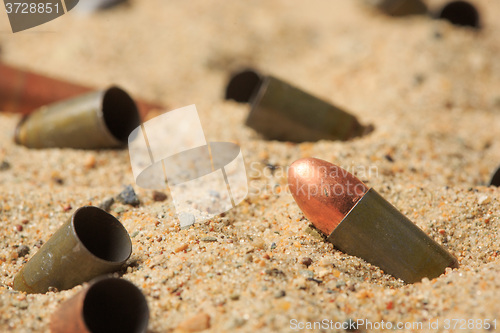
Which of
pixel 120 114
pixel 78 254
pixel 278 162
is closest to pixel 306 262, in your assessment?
pixel 78 254

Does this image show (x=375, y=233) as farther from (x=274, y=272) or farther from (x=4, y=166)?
(x=4, y=166)

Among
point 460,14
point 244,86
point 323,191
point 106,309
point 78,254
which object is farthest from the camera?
point 460,14

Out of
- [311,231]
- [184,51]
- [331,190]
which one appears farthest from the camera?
[184,51]

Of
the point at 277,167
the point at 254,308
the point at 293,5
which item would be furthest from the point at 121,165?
the point at 293,5

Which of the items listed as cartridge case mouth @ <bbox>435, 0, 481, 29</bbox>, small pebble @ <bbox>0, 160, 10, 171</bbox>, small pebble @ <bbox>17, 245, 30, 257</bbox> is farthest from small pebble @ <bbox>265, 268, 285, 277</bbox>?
cartridge case mouth @ <bbox>435, 0, 481, 29</bbox>

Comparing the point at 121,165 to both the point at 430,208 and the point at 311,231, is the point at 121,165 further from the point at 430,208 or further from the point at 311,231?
the point at 430,208

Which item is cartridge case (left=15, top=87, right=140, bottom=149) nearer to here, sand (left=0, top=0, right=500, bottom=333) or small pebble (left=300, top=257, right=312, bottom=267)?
sand (left=0, top=0, right=500, bottom=333)
